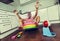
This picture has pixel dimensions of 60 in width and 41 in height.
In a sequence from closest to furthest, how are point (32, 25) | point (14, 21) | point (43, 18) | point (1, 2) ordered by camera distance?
1. point (32, 25)
2. point (1, 2)
3. point (14, 21)
4. point (43, 18)

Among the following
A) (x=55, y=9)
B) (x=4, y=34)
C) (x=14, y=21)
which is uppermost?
(x=55, y=9)

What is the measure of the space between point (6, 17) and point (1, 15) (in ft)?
0.29

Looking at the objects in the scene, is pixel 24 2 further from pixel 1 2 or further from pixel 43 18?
pixel 1 2

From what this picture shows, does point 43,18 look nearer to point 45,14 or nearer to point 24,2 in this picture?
point 45,14

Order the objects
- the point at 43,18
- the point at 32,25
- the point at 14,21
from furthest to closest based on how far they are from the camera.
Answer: the point at 43,18 < the point at 14,21 < the point at 32,25

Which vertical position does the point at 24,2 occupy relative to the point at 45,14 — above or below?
above

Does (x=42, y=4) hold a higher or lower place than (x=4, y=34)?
higher

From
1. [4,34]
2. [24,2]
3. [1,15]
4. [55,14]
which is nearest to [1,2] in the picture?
[1,15]

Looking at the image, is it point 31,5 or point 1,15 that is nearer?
point 1,15

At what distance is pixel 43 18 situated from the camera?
4.17 feet

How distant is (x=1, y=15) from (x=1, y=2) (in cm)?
13

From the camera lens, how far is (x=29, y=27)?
848 millimetres

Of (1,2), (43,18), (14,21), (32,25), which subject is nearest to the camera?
(32,25)

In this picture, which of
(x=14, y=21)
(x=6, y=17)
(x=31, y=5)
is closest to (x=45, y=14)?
(x=31, y=5)
